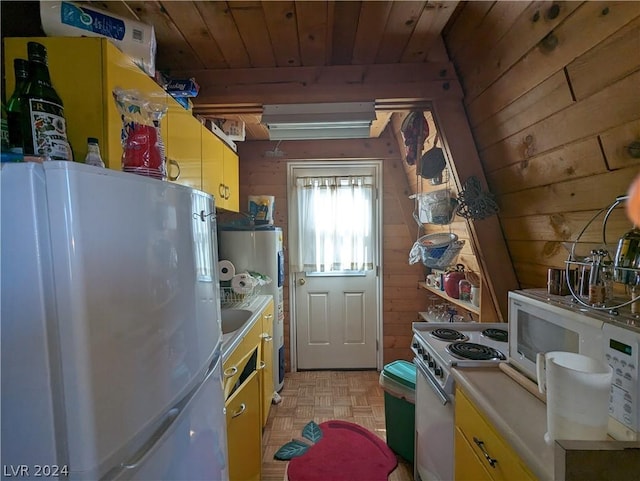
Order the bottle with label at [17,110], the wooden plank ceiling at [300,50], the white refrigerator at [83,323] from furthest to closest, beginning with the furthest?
the wooden plank ceiling at [300,50] < the bottle with label at [17,110] < the white refrigerator at [83,323]

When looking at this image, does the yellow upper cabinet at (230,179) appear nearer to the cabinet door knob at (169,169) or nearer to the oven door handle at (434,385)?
the cabinet door knob at (169,169)

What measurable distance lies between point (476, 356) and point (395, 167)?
2.15 meters

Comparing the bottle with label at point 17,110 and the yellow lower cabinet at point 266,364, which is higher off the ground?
the bottle with label at point 17,110

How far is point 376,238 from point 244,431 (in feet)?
7.17

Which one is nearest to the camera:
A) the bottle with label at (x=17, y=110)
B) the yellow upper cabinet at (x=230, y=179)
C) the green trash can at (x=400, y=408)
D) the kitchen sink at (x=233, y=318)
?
the bottle with label at (x=17, y=110)

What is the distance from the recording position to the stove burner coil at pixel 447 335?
65.7 inches

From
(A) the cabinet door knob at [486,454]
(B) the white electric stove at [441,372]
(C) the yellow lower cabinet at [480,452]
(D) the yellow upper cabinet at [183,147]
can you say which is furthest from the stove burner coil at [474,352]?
(D) the yellow upper cabinet at [183,147]

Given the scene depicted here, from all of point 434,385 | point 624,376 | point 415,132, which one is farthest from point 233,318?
point 624,376

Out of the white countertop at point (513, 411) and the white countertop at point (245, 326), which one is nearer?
the white countertop at point (513, 411)

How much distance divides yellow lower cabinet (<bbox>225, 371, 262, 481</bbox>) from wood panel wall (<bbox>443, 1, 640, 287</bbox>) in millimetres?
1541

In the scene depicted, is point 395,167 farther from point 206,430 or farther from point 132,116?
point 206,430

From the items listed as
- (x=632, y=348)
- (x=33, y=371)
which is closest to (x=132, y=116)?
(x=33, y=371)

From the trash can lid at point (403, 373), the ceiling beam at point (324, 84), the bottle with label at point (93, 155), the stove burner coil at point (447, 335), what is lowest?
the trash can lid at point (403, 373)

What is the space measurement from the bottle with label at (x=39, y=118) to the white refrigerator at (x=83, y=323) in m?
0.26
